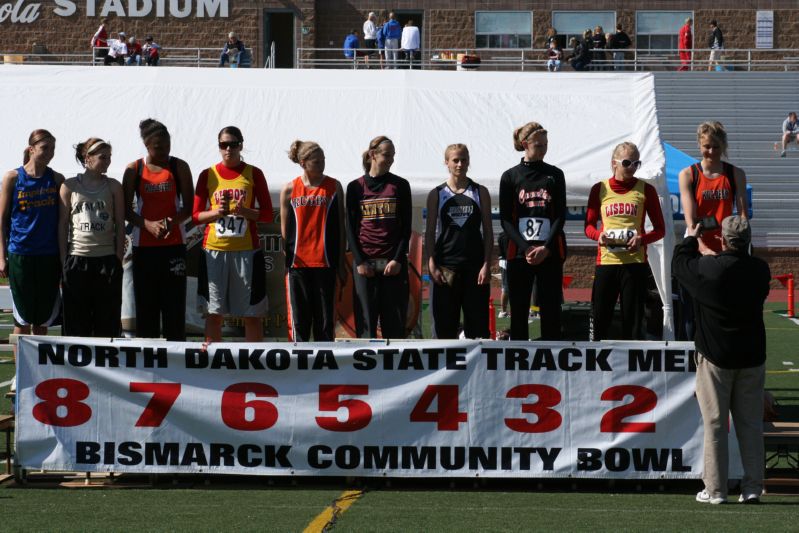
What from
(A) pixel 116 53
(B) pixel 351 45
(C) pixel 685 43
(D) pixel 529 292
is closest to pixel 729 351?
(D) pixel 529 292

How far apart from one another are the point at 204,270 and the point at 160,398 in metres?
1.57

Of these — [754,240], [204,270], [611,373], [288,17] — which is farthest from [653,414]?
[288,17]

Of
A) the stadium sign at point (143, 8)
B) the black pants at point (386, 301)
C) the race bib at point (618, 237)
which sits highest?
the stadium sign at point (143, 8)

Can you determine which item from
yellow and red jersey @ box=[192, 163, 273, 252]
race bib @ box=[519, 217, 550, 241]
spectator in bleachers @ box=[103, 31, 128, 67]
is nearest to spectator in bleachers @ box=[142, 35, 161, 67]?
spectator in bleachers @ box=[103, 31, 128, 67]

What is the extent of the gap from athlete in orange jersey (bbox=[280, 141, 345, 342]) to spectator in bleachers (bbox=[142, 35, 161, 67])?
21862 mm

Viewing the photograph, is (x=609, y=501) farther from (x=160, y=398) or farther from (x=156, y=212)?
(x=156, y=212)

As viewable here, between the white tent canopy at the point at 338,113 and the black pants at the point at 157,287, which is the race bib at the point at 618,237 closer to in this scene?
the white tent canopy at the point at 338,113

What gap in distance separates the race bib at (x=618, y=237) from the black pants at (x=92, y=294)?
3327 millimetres

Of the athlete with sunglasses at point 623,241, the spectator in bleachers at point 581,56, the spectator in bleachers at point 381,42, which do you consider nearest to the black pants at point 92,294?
the athlete with sunglasses at point 623,241

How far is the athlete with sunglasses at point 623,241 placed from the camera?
26.5 feet

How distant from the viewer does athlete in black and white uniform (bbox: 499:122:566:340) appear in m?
8.04

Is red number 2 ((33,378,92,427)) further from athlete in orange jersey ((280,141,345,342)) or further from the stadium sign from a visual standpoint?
the stadium sign

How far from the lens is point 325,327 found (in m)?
8.20

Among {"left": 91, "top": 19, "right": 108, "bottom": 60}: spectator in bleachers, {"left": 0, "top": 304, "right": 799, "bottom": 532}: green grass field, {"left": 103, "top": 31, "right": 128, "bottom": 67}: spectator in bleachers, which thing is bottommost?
{"left": 0, "top": 304, "right": 799, "bottom": 532}: green grass field
